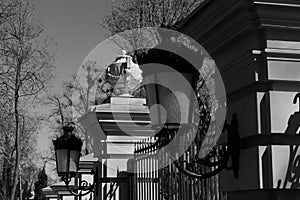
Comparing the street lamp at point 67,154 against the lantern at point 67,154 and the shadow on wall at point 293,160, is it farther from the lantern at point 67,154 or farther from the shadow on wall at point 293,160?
the shadow on wall at point 293,160

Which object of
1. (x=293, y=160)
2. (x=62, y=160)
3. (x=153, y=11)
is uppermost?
(x=153, y=11)

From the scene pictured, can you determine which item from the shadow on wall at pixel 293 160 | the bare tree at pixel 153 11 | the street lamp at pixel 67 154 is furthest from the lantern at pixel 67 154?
the bare tree at pixel 153 11

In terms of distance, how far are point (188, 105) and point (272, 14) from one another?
0.94 metres

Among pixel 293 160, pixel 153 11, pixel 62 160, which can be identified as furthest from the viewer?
pixel 153 11

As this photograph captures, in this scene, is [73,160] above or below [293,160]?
above

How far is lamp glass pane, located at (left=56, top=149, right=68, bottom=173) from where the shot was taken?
6.47m

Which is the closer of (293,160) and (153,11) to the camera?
(293,160)

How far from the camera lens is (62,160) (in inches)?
256

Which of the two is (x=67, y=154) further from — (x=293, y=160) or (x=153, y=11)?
(x=153, y=11)

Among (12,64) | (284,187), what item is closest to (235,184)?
(284,187)

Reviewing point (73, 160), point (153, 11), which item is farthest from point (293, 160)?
point (153, 11)

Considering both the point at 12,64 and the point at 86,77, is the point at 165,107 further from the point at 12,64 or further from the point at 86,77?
the point at 86,77

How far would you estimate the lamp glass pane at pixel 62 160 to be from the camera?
647 centimetres

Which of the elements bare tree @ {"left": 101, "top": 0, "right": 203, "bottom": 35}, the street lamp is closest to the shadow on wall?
the street lamp
